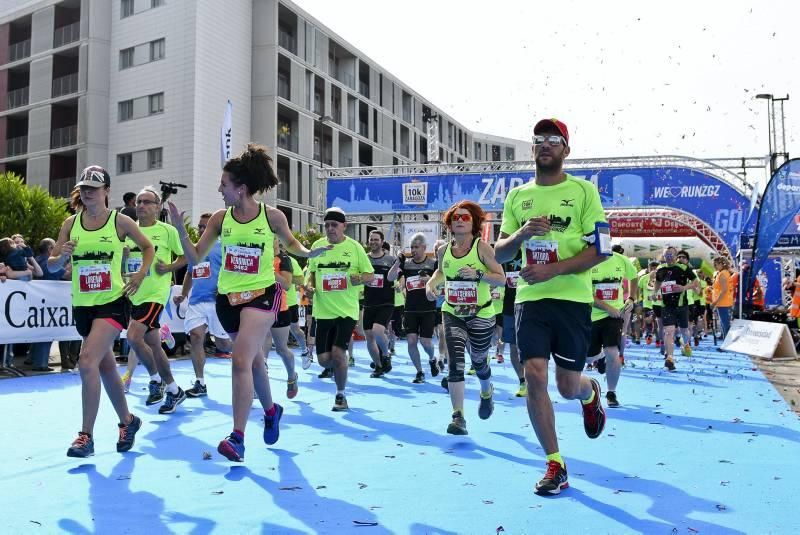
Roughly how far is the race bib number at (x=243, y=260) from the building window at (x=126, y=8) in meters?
34.7

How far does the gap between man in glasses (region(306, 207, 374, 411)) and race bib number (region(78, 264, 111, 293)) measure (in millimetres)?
2834

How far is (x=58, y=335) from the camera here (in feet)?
37.0

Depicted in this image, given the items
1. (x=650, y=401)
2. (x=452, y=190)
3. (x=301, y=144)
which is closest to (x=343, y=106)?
(x=301, y=144)

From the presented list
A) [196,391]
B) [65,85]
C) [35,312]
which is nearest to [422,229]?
[35,312]

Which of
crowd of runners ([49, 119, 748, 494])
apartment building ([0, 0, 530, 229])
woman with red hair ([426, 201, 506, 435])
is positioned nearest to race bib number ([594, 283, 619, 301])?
crowd of runners ([49, 119, 748, 494])

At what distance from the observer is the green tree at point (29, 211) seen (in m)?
18.1

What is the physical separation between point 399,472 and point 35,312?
815 centimetres

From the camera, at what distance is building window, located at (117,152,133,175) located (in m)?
35.7

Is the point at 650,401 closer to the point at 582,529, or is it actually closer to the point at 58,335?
the point at 582,529

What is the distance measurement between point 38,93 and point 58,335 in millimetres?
33580

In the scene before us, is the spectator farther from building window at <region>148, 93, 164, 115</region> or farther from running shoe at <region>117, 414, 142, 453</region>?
building window at <region>148, 93, 164, 115</region>

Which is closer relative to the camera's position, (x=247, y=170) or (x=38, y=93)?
(x=247, y=170)

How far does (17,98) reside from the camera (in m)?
41.1

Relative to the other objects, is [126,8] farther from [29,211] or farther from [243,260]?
[243,260]
